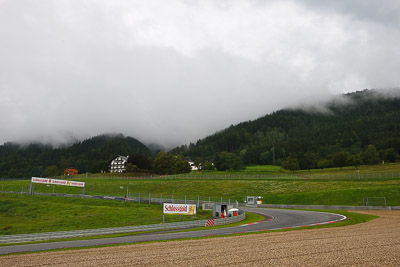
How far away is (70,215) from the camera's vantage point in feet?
131

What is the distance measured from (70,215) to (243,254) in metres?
33.4

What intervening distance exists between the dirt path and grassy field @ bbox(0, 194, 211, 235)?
12268 millimetres

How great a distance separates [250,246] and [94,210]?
32.6 m

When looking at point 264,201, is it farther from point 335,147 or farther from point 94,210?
point 335,147

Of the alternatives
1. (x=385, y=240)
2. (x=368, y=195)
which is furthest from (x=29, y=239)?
(x=368, y=195)

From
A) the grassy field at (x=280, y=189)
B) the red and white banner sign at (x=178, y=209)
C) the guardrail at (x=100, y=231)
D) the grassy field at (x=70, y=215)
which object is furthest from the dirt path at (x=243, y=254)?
the grassy field at (x=280, y=189)

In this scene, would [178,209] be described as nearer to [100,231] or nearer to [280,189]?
[100,231]

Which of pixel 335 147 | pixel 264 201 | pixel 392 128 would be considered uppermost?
pixel 392 128

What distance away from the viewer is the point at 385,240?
16719 mm

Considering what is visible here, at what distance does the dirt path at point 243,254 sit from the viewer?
1264cm

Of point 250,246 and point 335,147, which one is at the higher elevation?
point 335,147

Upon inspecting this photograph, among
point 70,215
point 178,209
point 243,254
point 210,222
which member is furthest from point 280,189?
point 243,254

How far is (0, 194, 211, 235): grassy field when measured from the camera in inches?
1220

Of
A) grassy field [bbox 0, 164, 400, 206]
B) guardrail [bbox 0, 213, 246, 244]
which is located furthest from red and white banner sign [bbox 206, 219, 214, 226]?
grassy field [bbox 0, 164, 400, 206]
